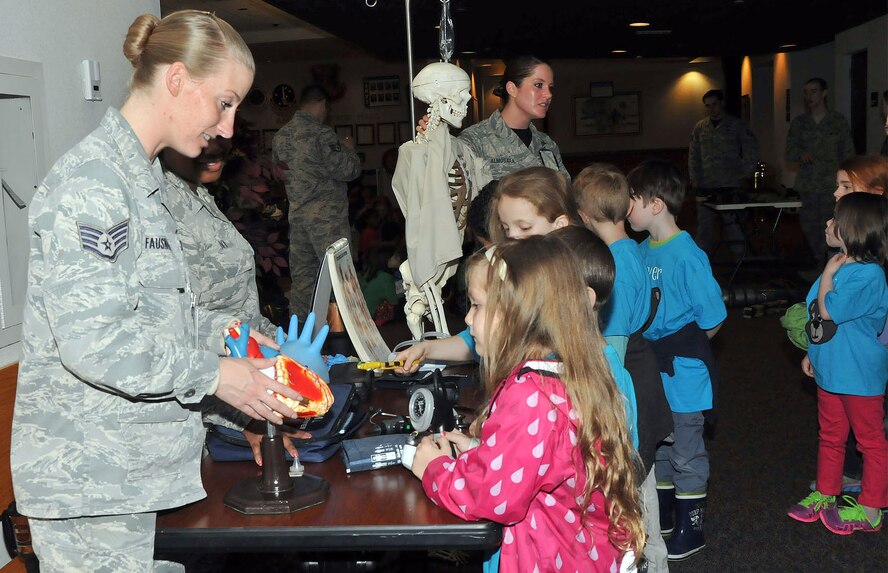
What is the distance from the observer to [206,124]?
1.55 meters

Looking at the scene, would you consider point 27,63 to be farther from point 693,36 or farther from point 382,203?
point 693,36

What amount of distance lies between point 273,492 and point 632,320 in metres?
1.26

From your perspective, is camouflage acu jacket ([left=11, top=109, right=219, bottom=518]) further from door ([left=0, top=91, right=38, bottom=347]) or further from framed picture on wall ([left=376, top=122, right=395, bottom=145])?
framed picture on wall ([left=376, top=122, right=395, bottom=145])

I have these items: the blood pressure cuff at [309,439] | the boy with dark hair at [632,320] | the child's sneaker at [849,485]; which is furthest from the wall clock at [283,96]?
the blood pressure cuff at [309,439]

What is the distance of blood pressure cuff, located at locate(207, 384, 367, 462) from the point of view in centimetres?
183

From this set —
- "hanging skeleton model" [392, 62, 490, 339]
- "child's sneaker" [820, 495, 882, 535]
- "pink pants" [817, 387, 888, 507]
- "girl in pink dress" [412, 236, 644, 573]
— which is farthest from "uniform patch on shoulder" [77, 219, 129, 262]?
"child's sneaker" [820, 495, 882, 535]

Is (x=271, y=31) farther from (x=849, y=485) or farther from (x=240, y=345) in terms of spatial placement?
(x=240, y=345)

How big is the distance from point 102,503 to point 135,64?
2.52ft

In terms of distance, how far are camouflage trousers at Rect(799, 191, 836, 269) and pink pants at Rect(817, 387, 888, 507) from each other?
546cm

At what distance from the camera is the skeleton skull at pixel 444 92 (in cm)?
330

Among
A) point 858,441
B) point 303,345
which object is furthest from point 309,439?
point 858,441

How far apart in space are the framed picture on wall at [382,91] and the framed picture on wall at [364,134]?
12.8 inches

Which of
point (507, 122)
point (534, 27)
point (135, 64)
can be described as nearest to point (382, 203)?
point (534, 27)

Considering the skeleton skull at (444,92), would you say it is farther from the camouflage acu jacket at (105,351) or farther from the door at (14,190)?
the camouflage acu jacket at (105,351)
